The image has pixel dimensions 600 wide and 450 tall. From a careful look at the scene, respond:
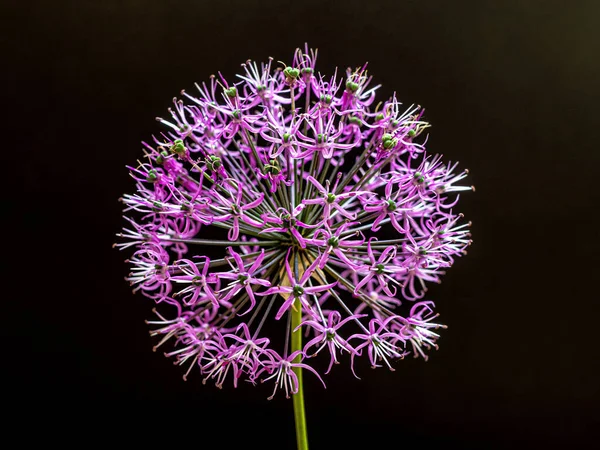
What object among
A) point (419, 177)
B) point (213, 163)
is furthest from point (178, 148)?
point (419, 177)

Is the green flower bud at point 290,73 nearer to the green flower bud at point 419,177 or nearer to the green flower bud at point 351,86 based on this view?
the green flower bud at point 351,86

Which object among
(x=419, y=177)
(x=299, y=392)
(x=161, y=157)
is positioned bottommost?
(x=299, y=392)

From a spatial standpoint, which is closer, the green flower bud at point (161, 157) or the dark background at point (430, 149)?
the green flower bud at point (161, 157)

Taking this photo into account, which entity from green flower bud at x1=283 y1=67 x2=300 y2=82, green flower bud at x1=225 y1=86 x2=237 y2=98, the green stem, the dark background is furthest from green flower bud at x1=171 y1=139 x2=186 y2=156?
the dark background

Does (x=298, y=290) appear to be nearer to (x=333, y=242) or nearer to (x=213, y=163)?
(x=333, y=242)

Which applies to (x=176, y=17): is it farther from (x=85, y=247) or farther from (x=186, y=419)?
(x=186, y=419)

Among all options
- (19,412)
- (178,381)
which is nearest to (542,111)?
(178,381)

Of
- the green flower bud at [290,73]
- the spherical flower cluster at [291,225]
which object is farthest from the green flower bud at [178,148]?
the green flower bud at [290,73]

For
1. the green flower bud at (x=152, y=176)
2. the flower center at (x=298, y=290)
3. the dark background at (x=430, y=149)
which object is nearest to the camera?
the flower center at (x=298, y=290)
